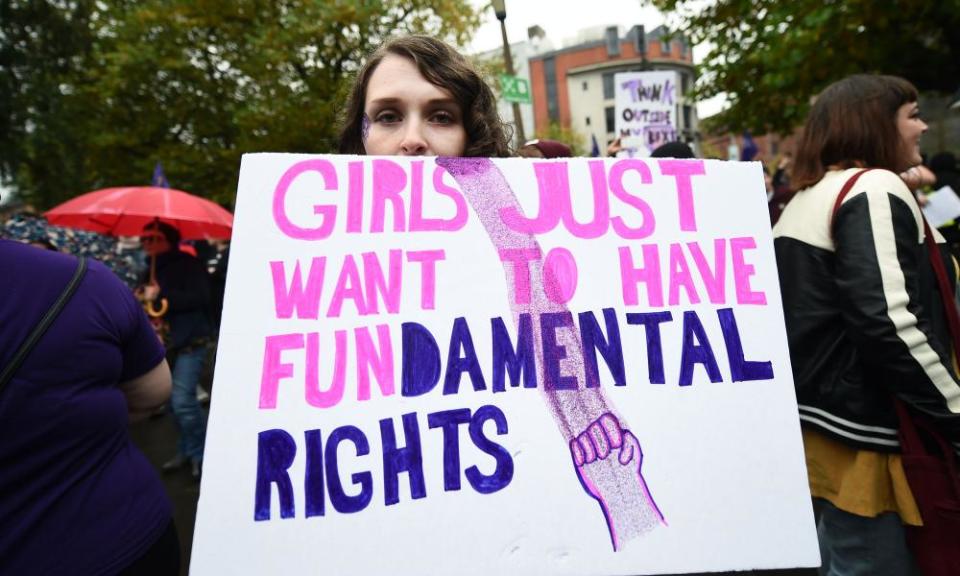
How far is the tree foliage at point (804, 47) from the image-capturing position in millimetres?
6070

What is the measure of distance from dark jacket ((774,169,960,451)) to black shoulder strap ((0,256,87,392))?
1.80 metres

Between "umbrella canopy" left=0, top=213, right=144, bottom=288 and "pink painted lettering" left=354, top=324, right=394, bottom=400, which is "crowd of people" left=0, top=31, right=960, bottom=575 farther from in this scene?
"umbrella canopy" left=0, top=213, right=144, bottom=288

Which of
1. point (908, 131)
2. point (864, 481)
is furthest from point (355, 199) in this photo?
point (908, 131)

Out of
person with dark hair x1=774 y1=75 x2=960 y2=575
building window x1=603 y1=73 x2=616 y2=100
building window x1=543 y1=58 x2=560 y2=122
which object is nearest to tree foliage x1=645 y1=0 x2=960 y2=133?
person with dark hair x1=774 y1=75 x2=960 y2=575

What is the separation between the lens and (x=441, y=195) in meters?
1.10

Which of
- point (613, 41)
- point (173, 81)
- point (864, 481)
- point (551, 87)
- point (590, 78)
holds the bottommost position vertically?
point (864, 481)

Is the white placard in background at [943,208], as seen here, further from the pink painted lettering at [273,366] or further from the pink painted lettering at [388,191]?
the pink painted lettering at [273,366]

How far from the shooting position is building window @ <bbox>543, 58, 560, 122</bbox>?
4778cm

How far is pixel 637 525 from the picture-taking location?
0.98 m

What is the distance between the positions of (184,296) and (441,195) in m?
3.25

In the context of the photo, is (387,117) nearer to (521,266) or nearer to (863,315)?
(521,266)

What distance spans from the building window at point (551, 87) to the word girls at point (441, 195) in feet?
159

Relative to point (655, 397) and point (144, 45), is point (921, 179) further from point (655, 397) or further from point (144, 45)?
point (144, 45)

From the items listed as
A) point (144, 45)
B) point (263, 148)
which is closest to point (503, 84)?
point (263, 148)
